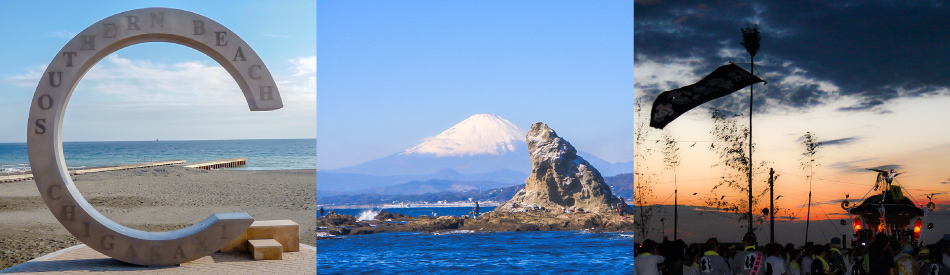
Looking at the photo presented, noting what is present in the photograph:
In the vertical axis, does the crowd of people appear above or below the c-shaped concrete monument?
below

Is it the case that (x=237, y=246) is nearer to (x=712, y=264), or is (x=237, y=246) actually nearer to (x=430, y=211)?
(x=712, y=264)

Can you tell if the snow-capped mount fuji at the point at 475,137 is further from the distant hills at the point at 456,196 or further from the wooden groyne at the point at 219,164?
the wooden groyne at the point at 219,164

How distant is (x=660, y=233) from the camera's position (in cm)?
1505

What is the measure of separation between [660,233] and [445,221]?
22089 millimetres

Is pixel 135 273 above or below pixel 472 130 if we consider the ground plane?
below

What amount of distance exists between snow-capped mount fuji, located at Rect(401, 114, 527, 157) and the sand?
23.0 ft

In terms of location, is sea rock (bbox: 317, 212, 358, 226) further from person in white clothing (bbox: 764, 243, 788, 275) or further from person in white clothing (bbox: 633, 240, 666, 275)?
person in white clothing (bbox: 633, 240, 666, 275)

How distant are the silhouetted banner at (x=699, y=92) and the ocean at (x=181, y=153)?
1795 inches

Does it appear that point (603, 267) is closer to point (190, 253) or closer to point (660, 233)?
point (660, 233)

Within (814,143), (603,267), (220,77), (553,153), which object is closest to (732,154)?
(814,143)

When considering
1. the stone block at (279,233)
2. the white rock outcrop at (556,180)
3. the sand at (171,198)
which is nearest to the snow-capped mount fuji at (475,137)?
the white rock outcrop at (556,180)

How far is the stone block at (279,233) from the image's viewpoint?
9305 millimetres

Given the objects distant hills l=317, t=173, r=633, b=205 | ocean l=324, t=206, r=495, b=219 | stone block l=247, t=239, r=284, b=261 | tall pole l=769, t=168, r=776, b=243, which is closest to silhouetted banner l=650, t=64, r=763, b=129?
tall pole l=769, t=168, r=776, b=243

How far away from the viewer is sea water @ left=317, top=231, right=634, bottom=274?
30.6 meters
